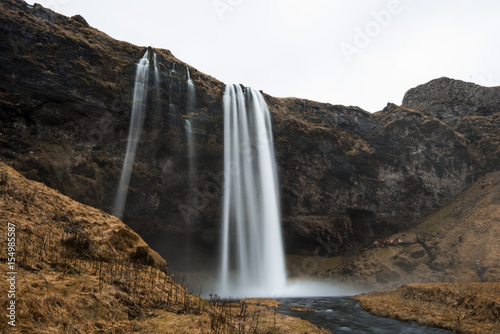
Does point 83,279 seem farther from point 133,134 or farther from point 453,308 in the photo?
point 133,134

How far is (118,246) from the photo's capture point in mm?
11930

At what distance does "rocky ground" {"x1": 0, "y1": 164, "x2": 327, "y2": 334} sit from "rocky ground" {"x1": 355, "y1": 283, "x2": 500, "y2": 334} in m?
7.45

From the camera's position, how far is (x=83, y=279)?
8.30 metres

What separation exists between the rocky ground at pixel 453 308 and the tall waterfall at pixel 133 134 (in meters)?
26.4

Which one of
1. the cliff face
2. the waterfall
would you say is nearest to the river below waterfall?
the cliff face

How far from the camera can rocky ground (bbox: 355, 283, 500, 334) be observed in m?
12.6

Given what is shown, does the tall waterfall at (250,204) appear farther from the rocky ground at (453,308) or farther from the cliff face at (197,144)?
the rocky ground at (453,308)

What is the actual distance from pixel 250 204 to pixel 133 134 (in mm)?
18435

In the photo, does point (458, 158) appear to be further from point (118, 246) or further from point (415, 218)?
point (118, 246)

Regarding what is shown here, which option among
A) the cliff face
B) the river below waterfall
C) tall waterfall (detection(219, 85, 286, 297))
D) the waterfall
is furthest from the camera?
tall waterfall (detection(219, 85, 286, 297))

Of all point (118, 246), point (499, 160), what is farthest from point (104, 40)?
point (499, 160)

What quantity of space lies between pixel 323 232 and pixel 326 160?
11.7 meters

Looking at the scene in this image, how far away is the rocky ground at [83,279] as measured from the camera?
613 centimetres

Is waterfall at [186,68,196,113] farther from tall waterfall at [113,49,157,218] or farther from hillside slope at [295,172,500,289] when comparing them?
hillside slope at [295,172,500,289]
